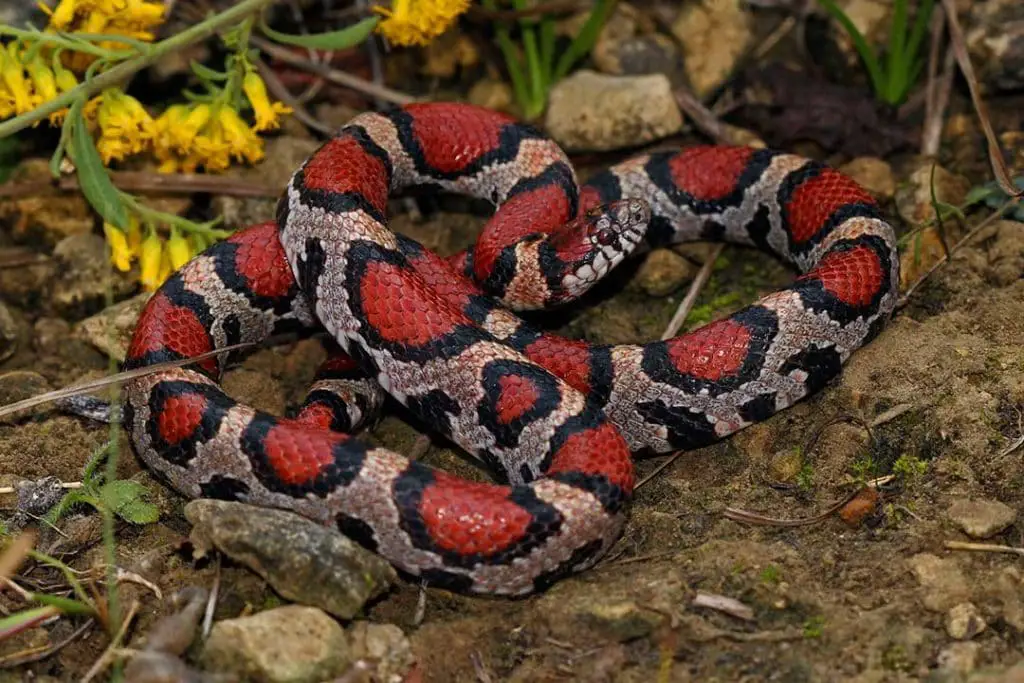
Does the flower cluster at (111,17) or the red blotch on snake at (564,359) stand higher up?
the flower cluster at (111,17)

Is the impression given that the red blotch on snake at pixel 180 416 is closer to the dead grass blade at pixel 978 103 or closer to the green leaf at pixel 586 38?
the green leaf at pixel 586 38

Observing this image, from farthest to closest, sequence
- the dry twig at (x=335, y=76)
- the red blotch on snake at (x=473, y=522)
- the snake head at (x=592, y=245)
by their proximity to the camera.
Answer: the dry twig at (x=335, y=76) → the snake head at (x=592, y=245) → the red blotch on snake at (x=473, y=522)

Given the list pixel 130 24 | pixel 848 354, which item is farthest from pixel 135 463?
pixel 848 354

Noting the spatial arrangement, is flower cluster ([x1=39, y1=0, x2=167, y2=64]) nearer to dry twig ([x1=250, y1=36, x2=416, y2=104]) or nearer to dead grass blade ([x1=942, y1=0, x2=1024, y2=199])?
dry twig ([x1=250, y1=36, x2=416, y2=104])

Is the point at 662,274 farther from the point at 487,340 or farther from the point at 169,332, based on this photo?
the point at 169,332

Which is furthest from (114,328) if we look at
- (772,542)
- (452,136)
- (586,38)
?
(772,542)

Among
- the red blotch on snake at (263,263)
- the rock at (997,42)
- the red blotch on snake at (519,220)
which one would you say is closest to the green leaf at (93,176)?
the red blotch on snake at (263,263)

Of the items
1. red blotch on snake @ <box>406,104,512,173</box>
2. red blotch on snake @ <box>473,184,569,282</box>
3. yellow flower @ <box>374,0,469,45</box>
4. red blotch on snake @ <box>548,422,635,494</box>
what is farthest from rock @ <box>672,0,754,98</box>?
red blotch on snake @ <box>548,422,635,494</box>
